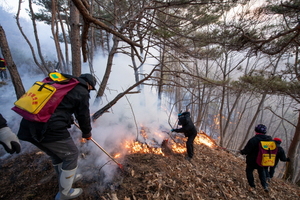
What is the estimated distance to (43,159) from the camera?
3234mm

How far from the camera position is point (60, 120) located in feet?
6.29

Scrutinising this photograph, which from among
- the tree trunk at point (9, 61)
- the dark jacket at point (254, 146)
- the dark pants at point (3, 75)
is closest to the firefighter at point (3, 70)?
the dark pants at point (3, 75)

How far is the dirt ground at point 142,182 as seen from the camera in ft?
8.07

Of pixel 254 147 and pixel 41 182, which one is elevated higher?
pixel 254 147

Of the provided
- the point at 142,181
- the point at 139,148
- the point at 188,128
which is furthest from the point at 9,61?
the point at 188,128

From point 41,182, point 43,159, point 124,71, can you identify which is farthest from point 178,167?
point 124,71

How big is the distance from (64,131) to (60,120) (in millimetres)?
189

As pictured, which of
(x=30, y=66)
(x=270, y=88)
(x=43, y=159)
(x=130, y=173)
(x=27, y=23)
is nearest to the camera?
(x=130, y=173)

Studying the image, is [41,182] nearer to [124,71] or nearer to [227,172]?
[227,172]

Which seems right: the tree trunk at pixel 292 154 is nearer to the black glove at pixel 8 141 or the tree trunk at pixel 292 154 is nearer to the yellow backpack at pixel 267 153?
the yellow backpack at pixel 267 153

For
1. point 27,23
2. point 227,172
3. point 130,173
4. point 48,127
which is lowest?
point 227,172

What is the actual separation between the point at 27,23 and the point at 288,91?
48.7 meters

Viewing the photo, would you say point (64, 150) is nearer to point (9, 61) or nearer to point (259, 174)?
point (9, 61)

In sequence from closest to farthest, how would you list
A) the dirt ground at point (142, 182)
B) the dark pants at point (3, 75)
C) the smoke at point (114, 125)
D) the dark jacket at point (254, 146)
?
the dirt ground at point (142, 182), the smoke at point (114, 125), the dark jacket at point (254, 146), the dark pants at point (3, 75)
